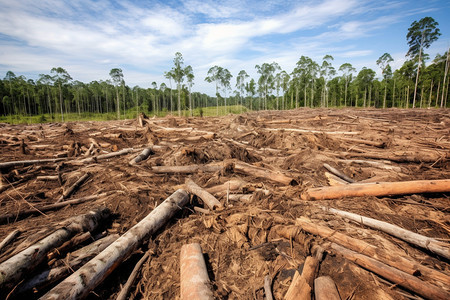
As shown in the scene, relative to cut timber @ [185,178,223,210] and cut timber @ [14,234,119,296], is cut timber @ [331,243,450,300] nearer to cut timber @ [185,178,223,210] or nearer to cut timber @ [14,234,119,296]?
cut timber @ [185,178,223,210]

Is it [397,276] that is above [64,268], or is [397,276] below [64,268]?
above

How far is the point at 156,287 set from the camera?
8.67ft

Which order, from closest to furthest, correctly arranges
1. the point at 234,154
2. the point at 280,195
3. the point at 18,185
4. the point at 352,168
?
the point at 280,195, the point at 18,185, the point at 352,168, the point at 234,154

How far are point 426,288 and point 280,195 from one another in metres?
2.50

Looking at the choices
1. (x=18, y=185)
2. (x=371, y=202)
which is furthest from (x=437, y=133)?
(x=18, y=185)

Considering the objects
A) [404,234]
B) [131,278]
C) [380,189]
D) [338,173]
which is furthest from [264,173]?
[131,278]

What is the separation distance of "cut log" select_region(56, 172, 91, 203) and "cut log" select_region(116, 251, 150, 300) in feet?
9.80

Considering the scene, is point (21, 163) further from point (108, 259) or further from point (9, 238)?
point (108, 259)

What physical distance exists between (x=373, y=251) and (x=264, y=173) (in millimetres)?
3099

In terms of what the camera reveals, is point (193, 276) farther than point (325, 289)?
Yes

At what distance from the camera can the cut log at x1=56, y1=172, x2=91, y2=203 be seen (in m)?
4.76

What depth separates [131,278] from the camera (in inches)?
107

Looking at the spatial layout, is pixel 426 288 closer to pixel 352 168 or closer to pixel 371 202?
pixel 371 202

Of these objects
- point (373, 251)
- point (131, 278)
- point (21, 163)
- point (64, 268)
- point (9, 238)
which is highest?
point (21, 163)
